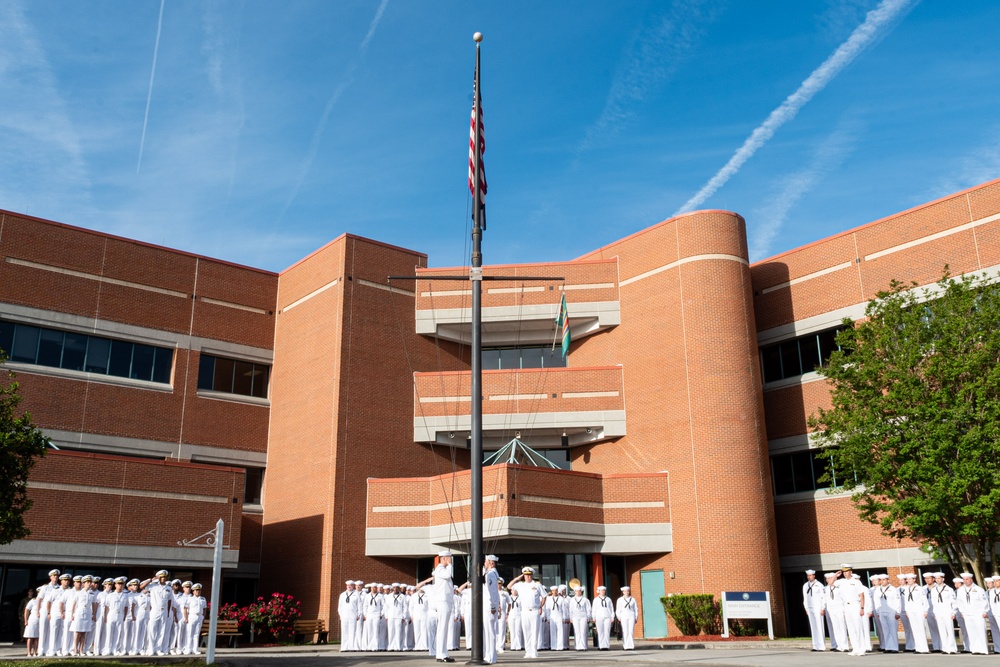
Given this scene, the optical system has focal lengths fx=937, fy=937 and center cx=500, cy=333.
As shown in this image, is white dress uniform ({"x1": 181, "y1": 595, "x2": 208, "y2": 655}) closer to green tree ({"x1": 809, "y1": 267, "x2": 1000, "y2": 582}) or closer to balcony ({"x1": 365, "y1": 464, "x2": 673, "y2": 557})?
balcony ({"x1": 365, "y1": 464, "x2": 673, "y2": 557})

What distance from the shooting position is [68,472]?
29000mm

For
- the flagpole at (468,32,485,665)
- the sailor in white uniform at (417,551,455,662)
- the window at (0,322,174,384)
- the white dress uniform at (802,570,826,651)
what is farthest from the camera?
the window at (0,322,174,384)

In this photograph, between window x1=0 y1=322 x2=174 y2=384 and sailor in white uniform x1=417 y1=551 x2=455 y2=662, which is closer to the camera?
sailor in white uniform x1=417 y1=551 x2=455 y2=662

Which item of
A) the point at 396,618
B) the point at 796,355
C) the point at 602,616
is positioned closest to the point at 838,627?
the point at 602,616

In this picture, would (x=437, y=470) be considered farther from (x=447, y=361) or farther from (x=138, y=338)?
(x=138, y=338)

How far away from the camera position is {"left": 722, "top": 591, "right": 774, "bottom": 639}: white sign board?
29.2 metres

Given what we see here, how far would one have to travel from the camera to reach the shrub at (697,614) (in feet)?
101

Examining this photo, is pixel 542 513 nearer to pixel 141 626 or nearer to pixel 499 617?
pixel 499 617

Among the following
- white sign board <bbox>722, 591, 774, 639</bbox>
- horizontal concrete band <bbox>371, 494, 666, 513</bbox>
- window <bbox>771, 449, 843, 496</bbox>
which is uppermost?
window <bbox>771, 449, 843, 496</bbox>

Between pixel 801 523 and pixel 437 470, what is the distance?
546 inches

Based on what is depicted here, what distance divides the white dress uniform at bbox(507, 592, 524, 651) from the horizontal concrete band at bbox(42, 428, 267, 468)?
16.2 metres

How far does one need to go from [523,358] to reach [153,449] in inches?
595

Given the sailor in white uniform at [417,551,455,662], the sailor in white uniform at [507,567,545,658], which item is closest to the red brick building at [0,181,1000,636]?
the sailor in white uniform at [507,567,545,658]

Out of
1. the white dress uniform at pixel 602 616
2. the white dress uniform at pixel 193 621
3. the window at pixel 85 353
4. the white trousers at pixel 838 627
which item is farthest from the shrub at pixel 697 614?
the window at pixel 85 353
